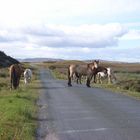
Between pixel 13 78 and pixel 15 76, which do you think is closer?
pixel 13 78

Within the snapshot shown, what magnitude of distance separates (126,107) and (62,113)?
3562 millimetres

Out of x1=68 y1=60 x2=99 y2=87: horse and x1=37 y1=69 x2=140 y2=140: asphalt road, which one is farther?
x1=68 y1=60 x2=99 y2=87: horse

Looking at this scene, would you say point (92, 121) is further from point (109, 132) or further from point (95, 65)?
point (95, 65)

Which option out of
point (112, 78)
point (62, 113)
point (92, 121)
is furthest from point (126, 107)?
point (112, 78)

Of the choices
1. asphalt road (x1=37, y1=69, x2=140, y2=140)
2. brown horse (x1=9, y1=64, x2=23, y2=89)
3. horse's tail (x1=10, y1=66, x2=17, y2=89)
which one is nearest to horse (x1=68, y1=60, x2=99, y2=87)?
brown horse (x1=9, y1=64, x2=23, y2=89)

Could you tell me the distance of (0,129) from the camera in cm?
1441

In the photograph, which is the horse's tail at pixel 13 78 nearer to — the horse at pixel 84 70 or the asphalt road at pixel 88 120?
the horse at pixel 84 70

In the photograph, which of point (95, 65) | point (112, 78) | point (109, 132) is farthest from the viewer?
point (112, 78)

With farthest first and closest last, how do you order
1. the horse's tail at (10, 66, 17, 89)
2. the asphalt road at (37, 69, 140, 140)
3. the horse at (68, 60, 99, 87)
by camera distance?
1. the horse at (68, 60, 99, 87)
2. the horse's tail at (10, 66, 17, 89)
3. the asphalt road at (37, 69, 140, 140)

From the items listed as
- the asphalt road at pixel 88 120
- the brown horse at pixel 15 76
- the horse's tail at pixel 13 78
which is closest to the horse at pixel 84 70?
the brown horse at pixel 15 76

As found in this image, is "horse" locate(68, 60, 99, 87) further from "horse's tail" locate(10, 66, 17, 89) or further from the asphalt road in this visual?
the asphalt road

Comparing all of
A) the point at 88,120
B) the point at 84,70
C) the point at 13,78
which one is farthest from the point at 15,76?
the point at 88,120

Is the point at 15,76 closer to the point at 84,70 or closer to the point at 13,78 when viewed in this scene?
the point at 13,78

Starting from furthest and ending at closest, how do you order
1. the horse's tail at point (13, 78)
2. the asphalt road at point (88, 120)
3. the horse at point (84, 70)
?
the horse at point (84, 70) < the horse's tail at point (13, 78) < the asphalt road at point (88, 120)
